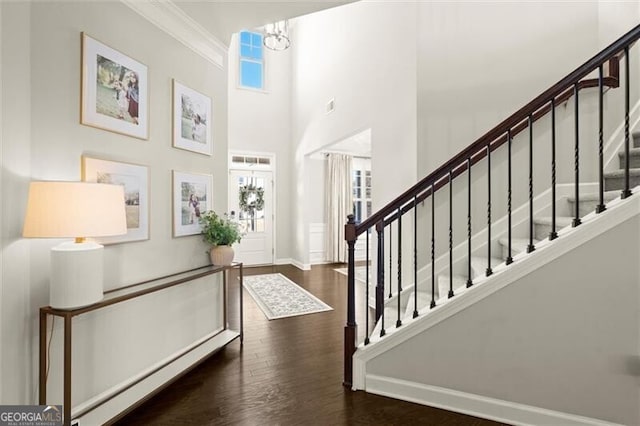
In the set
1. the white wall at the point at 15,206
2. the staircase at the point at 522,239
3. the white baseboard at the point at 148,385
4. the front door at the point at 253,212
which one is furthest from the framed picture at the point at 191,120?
the front door at the point at 253,212

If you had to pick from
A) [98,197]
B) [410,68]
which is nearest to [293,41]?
[410,68]

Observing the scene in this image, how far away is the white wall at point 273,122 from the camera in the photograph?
6594 mm

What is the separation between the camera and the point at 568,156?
9.18ft

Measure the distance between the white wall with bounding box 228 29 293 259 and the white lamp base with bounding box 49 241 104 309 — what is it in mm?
5282

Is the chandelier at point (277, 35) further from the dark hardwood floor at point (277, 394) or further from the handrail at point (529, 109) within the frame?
the dark hardwood floor at point (277, 394)

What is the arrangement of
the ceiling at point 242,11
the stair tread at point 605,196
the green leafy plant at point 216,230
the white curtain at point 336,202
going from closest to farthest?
the stair tread at point 605,196 → the ceiling at point 242,11 → the green leafy plant at point 216,230 → the white curtain at point 336,202

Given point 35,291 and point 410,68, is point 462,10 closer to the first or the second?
point 410,68

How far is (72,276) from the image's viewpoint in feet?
4.90

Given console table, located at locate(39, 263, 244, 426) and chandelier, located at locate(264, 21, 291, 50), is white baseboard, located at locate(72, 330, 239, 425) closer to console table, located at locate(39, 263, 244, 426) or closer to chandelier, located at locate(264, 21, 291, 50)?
console table, located at locate(39, 263, 244, 426)

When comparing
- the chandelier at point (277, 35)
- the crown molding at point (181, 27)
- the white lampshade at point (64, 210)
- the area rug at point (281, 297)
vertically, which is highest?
the chandelier at point (277, 35)

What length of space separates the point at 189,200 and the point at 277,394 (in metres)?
1.62

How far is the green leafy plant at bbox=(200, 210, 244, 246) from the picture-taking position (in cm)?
265

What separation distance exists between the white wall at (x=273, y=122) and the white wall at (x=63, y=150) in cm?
424

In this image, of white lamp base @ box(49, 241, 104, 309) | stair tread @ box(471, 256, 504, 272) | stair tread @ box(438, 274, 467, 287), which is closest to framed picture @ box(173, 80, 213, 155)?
white lamp base @ box(49, 241, 104, 309)
